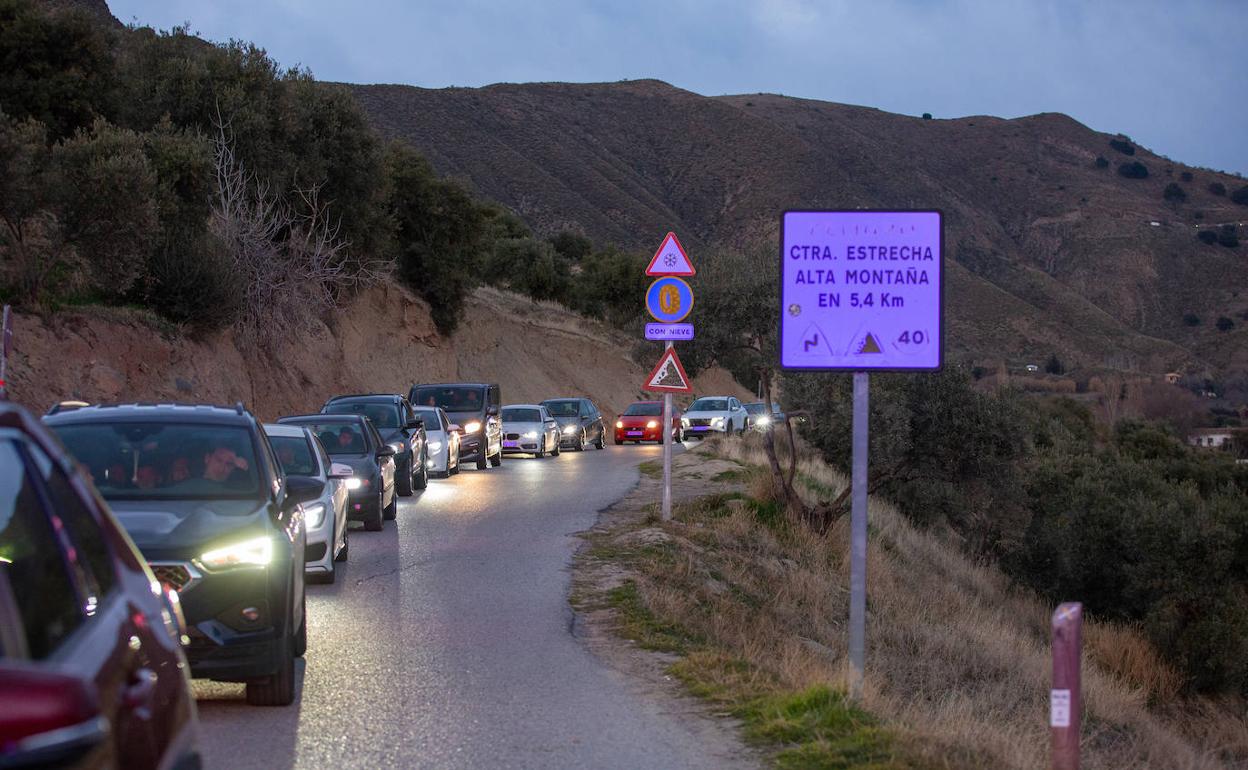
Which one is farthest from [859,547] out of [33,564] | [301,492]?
[33,564]

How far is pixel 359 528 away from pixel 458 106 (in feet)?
294

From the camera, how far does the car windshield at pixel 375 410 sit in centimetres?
2275

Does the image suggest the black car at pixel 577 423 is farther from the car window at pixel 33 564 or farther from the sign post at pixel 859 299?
the car window at pixel 33 564

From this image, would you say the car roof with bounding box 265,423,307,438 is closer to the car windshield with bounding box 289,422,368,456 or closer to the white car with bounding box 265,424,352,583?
the white car with bounding box 265,424,352,583

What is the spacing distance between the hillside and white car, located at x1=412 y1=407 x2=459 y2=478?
52549 millimetres

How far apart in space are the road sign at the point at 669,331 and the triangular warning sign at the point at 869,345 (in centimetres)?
836

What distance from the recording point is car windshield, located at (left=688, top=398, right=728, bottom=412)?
4553 centimetres

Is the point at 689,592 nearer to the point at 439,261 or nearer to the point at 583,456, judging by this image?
the point at 583,456

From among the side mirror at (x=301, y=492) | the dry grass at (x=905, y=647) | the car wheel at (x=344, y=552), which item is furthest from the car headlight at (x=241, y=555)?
the car wheel at (x=344, y=552)

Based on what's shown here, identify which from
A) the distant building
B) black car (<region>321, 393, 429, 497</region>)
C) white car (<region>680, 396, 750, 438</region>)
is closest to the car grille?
black car (<region>321, 393, 429, 497</region>)

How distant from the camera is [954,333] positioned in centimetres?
7919

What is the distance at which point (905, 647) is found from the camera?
525 inches

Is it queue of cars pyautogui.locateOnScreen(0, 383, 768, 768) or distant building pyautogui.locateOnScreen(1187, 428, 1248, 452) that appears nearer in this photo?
queue of cars pyautogui.locateOnScreen(0, 383, 768, 768)

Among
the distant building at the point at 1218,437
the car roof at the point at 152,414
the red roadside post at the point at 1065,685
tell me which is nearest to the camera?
the red roadside post at the point at 1065,685
